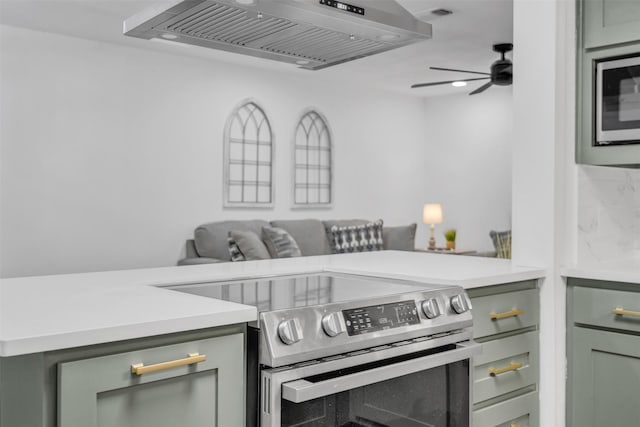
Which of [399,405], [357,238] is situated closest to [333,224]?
[357,238]

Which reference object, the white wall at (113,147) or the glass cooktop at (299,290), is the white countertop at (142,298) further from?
the white wall at (113,147)

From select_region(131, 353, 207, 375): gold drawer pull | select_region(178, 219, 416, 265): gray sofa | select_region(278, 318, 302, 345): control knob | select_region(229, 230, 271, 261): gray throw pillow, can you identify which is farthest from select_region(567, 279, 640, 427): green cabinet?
select_region(178, 219, 416, 265): gray sofa

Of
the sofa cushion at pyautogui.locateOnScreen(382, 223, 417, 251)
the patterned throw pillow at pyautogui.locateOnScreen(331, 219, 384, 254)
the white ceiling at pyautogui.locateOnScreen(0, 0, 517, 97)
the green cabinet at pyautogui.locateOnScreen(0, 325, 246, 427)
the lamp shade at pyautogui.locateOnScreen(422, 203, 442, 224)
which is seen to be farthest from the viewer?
the lamp shade at pyautogui.locateOnScreen(422, 203, 442, 224)

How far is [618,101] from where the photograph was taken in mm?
2248

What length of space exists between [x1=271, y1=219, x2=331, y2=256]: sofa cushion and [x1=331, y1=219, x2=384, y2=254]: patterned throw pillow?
0.12 metres

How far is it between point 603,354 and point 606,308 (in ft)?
0.54

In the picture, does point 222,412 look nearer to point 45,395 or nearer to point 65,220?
point 45,395

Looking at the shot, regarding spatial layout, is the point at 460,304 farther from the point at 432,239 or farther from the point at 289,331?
the point at 432,239

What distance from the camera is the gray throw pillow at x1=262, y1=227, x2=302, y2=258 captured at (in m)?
5.24

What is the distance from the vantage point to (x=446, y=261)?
2516 millimetres

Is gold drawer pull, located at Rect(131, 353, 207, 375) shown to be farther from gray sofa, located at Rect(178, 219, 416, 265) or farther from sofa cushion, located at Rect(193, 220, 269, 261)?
sofa cushion, located at Rect(193, 220, 269, 261)

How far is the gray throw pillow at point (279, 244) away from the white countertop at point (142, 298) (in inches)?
106

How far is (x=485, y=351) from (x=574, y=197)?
0.74 m

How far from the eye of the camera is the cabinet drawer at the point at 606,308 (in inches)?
79.7
